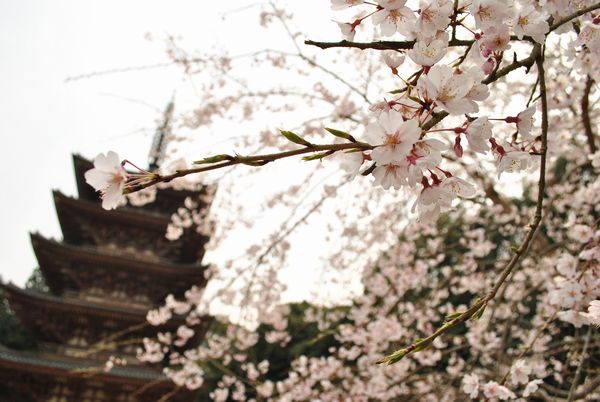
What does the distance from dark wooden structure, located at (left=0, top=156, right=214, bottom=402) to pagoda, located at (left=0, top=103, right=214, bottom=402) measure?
2 cm

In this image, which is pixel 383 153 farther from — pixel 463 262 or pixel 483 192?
pixel 463 262

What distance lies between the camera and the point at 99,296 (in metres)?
10.7

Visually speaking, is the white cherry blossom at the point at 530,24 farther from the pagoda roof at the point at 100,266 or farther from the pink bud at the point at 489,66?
the pagoda roof at the point at 100,266

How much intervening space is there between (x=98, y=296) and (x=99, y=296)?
0.07ft

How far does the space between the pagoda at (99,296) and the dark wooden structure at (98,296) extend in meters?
0.02

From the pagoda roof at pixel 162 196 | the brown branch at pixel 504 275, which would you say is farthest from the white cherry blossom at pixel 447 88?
the pagoda roof at pixel 162 196

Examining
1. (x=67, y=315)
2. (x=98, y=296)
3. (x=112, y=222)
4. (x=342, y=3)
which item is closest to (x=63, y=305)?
(x=67, y=315)

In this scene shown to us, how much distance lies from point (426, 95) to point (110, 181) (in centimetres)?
76

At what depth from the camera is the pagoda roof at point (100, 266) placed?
33.9 ft

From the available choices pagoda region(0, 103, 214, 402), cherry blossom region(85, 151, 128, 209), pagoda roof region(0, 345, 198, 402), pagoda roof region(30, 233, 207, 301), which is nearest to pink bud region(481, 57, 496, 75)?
cherry blossom region(85, 151, 128, 209)

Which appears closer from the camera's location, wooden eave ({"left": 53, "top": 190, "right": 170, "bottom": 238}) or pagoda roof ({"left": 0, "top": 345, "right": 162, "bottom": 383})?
pagoda roof ({"left": 0, "top": 345, "right": 162, "bottom": 383})

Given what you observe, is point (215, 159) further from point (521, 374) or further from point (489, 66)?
point (521, 374)

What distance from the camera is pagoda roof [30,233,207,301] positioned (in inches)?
407

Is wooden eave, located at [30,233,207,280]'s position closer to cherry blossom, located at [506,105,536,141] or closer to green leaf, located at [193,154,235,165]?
cherry blossom, located at [506,105,536,141]
